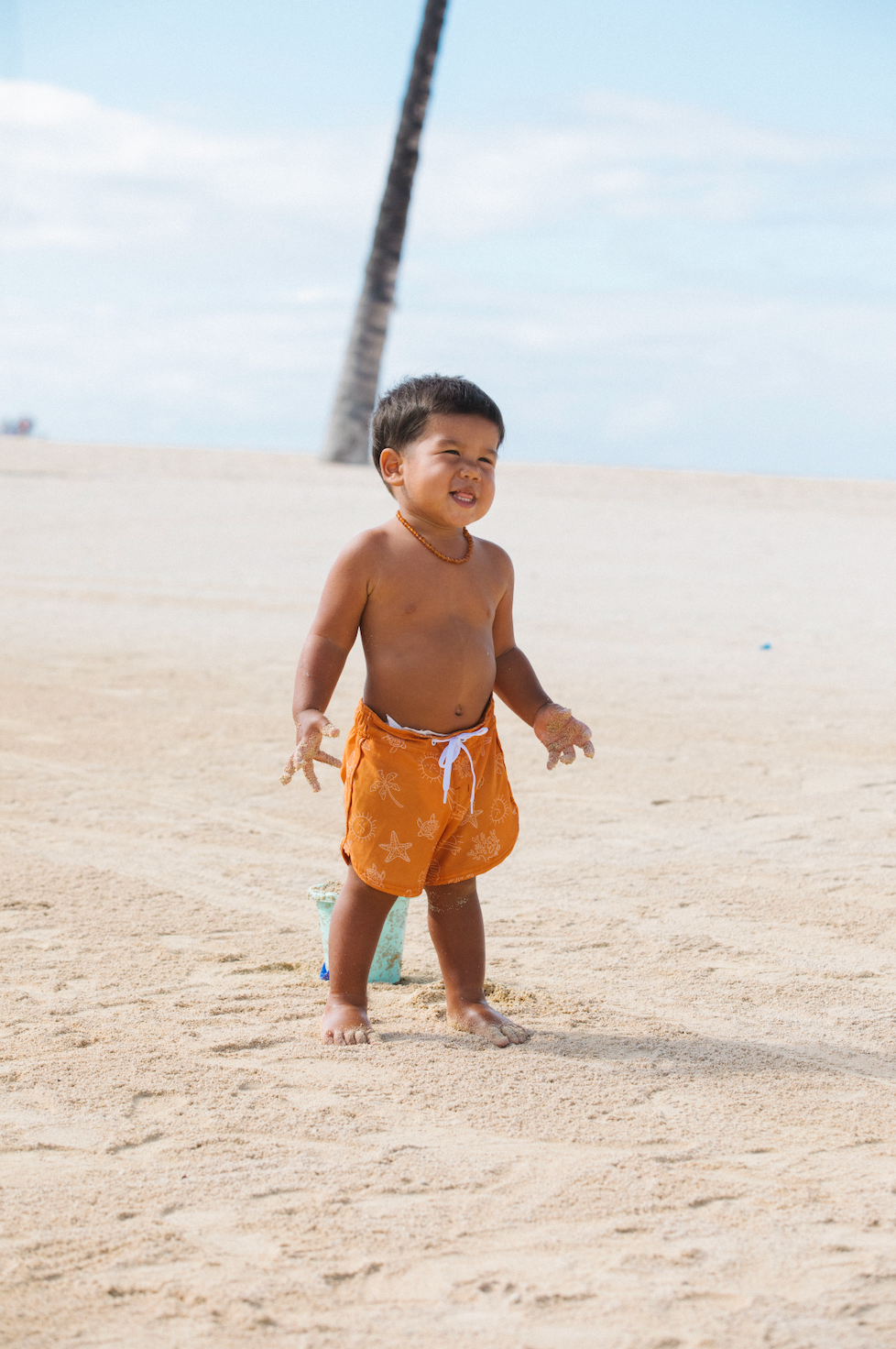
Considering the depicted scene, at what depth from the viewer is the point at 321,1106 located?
2473 mm

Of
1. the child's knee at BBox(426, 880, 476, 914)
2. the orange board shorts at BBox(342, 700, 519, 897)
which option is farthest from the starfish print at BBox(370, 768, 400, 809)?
the child's knee at BBox(426, 880, 476, 914)

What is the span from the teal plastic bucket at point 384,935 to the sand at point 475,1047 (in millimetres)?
73

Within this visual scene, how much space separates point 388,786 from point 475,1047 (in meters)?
0.58

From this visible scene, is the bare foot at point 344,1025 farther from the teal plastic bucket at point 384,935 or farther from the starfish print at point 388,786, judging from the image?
the starfish print at point 388,786

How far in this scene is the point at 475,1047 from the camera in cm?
280

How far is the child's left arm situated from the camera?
3.04m

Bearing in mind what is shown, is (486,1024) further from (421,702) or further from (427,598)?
(427,598)

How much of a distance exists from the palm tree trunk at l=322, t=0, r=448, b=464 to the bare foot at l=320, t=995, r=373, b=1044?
518 inches

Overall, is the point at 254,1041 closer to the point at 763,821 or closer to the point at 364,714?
the point at 364,714

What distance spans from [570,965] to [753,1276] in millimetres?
1447

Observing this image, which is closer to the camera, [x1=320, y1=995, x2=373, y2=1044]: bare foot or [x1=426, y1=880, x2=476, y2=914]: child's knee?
[x1=320, y1=995, x2=373, y2=1044]: bare foot

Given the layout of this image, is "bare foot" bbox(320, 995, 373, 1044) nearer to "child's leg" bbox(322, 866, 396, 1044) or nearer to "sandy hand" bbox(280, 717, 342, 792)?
"child's leg" bbox(322, 866, 396, 1044)

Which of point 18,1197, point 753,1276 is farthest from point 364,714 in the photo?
point 753,1276

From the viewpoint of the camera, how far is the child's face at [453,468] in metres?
2.84
